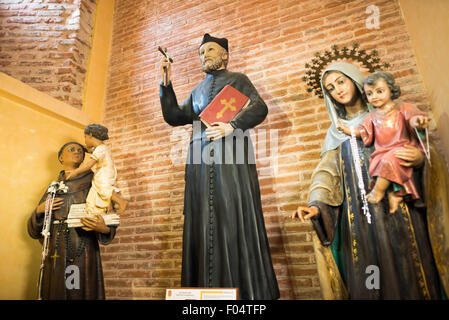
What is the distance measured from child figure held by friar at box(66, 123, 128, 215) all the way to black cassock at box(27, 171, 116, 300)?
118mm

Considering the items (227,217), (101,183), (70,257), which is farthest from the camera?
(101,183)

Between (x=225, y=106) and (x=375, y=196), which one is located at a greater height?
(x=225, y=106)

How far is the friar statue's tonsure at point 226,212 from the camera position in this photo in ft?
6.53

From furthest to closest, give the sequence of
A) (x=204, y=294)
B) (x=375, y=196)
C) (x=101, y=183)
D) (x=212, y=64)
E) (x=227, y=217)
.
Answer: (x=212, y=64)
(x=101, y=183)
(x=227, y=217)
(x=375, y=196)
(x=204, y=294)

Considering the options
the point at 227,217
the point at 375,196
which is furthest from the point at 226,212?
the point at 375,196

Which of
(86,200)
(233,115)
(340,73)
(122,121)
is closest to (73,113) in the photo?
(122,121)

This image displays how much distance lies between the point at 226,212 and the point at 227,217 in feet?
0.11

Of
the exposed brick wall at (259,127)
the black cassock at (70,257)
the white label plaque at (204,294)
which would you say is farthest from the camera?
the exposed brick wall at (259,127)

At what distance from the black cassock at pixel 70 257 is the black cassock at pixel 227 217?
72 centimetres

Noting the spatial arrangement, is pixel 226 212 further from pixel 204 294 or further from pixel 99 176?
pixel 99 176

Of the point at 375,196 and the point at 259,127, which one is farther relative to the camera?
the point at 259,127

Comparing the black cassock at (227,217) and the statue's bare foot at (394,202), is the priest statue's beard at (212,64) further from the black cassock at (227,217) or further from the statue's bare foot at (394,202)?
the statue's bare foot at (394,202)

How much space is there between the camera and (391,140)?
1.80m

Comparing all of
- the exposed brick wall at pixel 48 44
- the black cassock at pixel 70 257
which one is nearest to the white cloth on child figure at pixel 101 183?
the black cassock at pixel 70 257
